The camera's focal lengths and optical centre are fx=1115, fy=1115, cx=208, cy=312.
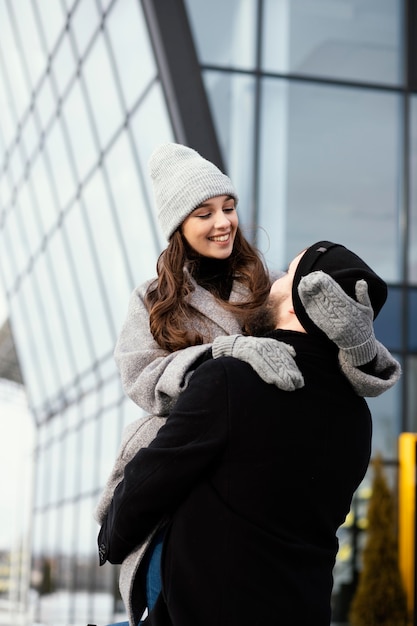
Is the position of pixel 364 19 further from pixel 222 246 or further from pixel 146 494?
pixel 146 494

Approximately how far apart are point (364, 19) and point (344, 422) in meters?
11.1

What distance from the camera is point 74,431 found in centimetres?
2120

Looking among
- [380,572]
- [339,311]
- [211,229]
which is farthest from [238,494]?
[380,572]

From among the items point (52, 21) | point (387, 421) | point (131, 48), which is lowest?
point (387, 421)

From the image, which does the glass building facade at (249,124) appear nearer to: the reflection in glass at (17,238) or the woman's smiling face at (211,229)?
Result: the reflection in glass at (17,238)

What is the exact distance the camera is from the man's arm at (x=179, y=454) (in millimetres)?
2463

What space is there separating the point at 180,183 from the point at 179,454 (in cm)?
99

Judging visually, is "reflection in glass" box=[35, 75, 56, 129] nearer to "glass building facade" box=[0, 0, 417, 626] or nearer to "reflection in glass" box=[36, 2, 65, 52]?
"glass building facade" box=[0, 0, 417, 626]

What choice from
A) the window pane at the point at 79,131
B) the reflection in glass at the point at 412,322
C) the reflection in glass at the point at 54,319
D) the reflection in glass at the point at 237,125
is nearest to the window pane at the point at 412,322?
the reflection in glass at the point at 412,322

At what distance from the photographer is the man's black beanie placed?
252 centimetres

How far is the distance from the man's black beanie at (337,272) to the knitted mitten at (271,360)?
102mm

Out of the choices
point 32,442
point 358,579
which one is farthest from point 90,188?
point 32,442

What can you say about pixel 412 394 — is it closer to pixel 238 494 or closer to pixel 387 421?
pixel 387 421

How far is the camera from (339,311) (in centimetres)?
244
